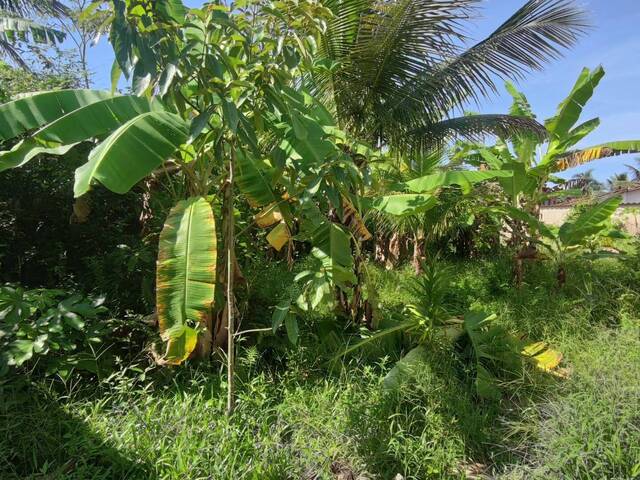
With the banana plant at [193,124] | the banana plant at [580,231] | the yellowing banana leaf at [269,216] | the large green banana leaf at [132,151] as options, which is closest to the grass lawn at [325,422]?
the banana plant at [193,124]

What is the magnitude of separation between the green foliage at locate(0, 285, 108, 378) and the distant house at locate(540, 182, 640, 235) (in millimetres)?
6333

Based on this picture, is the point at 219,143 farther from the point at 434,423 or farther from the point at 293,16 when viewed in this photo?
the point at 434,423

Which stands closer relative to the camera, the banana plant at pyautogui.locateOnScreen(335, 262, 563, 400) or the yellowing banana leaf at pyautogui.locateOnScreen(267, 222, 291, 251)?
the banana plant at pyautogui.locateOnScreen(335, 262, 563, 400)

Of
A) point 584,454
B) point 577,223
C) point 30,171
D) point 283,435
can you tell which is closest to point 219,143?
point 283,435

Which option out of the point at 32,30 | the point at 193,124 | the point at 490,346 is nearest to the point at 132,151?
the point at 193,124

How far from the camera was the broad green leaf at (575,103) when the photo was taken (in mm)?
5574

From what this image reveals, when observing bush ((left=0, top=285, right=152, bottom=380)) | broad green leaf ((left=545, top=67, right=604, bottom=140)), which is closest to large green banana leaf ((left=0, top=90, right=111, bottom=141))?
bush ((left=0, top=285, right=152, bottom=380))

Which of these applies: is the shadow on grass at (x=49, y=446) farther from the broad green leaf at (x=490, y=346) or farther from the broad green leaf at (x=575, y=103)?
the broad green leaf at (x=575, y=103)

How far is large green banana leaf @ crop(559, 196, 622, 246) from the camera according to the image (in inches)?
217

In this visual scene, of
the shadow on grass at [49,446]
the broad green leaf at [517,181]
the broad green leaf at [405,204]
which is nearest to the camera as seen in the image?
the shadow on grass at [49,446]

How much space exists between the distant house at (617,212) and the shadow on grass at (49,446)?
6.34 m

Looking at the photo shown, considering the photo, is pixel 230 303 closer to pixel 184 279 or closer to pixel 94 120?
pixel 184 279

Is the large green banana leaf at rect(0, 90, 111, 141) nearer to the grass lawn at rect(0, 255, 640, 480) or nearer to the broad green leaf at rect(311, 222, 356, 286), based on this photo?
the grass lawn at rect(0, 255, 640, 480)

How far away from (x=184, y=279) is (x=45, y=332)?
1.05 meters
